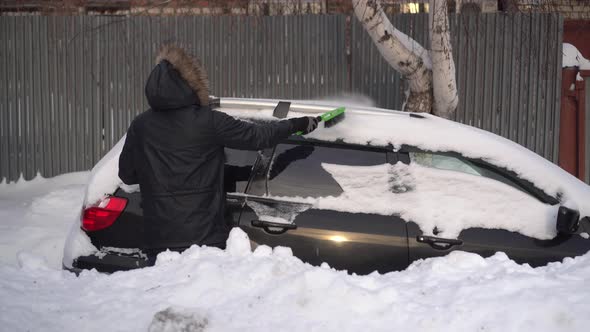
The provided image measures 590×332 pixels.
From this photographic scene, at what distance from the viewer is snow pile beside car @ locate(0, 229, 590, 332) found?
3.12 meters

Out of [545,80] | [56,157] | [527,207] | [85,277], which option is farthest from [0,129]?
[527,207]

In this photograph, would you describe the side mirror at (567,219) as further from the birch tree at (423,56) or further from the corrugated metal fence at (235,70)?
the corrugated metal fence at (235,70)

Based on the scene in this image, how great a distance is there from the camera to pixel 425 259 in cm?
367

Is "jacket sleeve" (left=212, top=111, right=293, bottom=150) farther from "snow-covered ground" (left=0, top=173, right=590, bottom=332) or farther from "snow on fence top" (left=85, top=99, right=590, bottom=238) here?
"snow-covered ground" (left=0, top=173, right=590, bottom=332)

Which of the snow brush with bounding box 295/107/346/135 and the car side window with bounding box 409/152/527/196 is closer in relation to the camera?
the car side window with bounding box 409/152/527/196

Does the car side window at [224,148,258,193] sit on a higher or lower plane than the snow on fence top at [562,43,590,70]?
lower

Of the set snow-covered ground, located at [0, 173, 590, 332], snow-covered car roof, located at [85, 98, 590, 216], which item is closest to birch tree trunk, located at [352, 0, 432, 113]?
snow-covered car roof, located at [85, 98, 590, 216]

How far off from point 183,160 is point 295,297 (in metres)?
1.04

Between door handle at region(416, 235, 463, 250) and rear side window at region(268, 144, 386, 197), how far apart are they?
509mm

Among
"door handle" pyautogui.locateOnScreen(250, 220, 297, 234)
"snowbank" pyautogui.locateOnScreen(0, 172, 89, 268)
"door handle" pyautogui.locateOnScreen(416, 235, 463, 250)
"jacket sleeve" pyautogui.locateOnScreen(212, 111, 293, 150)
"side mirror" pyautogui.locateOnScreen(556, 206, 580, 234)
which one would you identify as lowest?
"snowbank" pyautogui.locateOnScreen(0, 172, 89, 268)

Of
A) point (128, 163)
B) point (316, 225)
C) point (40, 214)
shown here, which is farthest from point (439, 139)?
point (40, 214)

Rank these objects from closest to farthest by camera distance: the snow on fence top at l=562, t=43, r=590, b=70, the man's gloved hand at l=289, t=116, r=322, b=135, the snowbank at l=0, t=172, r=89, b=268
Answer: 1. the man's gloved hand at l=289, t=116, r=322, b=135
2. the snowbank at l=0, t=172, r=89, b=268
3. the snow on fence top at l=562, t=43, r=590, b=70

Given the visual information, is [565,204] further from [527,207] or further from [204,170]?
[204,170]

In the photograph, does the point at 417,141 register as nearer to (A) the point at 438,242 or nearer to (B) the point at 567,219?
(A) the point at 438,242
